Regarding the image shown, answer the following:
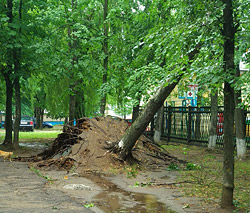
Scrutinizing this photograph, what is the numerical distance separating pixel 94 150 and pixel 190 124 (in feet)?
33.5

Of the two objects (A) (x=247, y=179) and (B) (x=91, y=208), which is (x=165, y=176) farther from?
(B) (x=91, y=208)

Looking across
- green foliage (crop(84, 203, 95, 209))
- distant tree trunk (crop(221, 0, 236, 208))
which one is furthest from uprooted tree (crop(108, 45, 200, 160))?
green foliage (crop(84, 203, 95, 209))

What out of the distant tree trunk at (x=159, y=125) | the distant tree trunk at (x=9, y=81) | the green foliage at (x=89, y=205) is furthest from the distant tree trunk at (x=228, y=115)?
the distant tree trunk at (x=159, y=125)

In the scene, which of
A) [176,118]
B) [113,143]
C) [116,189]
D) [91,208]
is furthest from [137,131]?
[176,118]

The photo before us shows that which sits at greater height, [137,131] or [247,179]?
[137,131]

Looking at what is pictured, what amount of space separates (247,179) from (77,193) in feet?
14.3

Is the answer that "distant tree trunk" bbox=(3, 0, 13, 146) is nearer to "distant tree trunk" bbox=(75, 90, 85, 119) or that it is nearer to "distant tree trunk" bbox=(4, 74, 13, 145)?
"distant tree trunk" bbox=(4, 74, 13, 145)

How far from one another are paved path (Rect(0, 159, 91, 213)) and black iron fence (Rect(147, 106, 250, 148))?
9.84 m

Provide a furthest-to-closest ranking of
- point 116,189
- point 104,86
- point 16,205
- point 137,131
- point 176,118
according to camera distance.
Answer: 1. point 176,118
2. point 104,86
3. point 137,131
4. point 116,189
5. point 16,205

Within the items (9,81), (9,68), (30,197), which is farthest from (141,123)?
(9,81)

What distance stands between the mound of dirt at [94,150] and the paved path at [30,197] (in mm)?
1447

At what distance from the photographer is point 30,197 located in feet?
23.6

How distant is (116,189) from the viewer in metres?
8.41

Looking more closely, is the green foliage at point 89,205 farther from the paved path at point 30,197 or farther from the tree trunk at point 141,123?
the tree trunk at point 141,123
